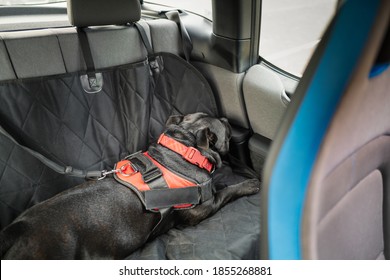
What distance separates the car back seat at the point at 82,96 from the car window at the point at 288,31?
61 centimetres

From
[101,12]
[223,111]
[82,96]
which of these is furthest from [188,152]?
[101,12]

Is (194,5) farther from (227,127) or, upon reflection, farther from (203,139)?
(203,139)

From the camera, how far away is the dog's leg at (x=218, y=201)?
2123 mm

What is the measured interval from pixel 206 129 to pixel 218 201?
0.52m

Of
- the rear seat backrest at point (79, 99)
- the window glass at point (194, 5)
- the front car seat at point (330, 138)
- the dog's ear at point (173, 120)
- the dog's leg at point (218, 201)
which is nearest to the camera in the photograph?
the front car seat at point (330, 138)

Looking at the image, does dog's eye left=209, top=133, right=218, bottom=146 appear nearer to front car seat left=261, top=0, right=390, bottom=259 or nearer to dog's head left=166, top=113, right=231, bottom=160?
dog's head left=166, top=113, right=231, bottom=160

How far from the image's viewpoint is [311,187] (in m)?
0.67

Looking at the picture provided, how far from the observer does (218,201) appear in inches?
88.3

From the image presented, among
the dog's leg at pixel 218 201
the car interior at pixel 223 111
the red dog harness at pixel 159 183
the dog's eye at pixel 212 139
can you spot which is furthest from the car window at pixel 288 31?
the red dog harness at pixel 159 183

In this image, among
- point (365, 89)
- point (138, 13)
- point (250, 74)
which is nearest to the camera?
point (365, 89)

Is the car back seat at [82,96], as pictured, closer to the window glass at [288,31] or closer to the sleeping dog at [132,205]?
the sleeping dog at [132,205]

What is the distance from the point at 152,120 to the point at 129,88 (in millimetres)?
334
